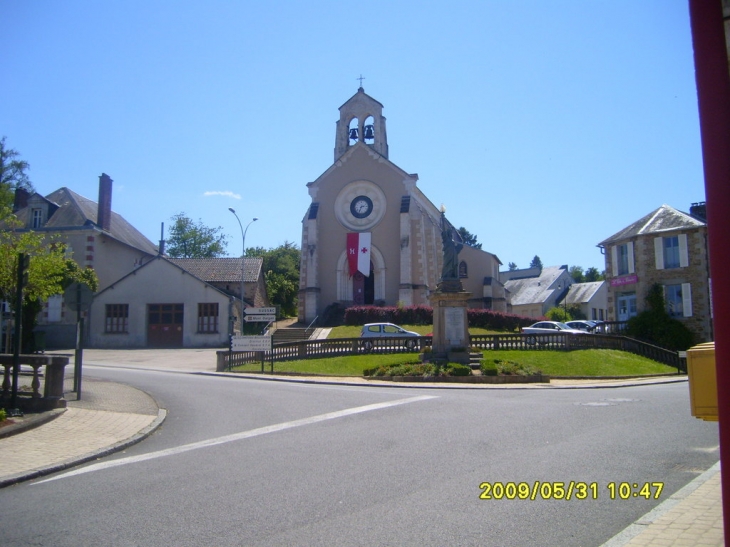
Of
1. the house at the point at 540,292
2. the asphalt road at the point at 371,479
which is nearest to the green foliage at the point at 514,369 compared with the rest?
the asphalt road at the point at 371,479

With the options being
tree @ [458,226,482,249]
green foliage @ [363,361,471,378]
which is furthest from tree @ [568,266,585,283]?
green foliage @ [363,361,471,378]

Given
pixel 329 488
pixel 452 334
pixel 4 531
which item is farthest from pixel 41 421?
pixel 452 334

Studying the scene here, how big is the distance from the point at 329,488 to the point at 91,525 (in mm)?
2328

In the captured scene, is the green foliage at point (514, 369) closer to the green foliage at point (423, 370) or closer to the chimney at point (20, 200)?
the green foliage at point (423, 370)

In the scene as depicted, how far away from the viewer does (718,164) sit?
9.95 ft

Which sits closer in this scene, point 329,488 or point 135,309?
point 329,488

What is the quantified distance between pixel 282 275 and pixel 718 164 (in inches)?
2547

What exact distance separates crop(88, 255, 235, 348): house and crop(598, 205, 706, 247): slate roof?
76.6 feet

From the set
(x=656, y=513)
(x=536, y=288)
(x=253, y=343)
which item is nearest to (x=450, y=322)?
(x=253, y=343)

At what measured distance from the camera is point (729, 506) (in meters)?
2.80

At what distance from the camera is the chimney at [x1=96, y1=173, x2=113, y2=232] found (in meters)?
A: 44.0

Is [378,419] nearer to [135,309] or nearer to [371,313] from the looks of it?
[371,313]

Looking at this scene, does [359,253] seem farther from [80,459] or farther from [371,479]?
[371,479]

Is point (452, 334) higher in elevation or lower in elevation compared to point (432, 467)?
→ higher
